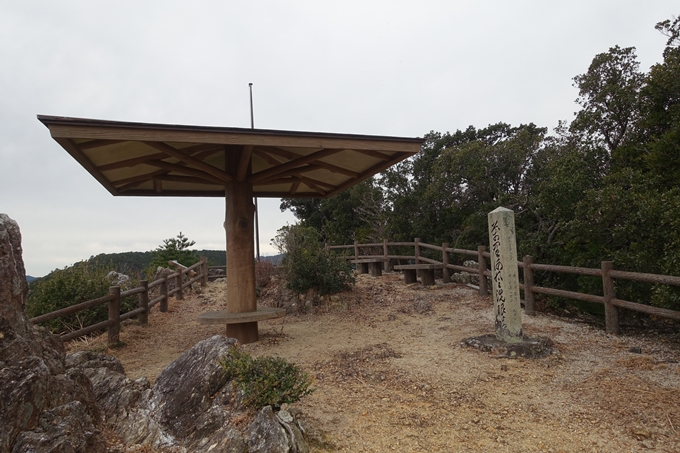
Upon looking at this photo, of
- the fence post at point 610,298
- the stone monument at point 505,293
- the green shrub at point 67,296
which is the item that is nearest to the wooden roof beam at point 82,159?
the green shrub at point 67,296

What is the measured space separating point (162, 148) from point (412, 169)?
1390cm

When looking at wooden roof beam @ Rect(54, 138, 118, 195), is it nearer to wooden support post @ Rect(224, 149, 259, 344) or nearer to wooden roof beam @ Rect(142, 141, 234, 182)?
wooden roof beam @ Rect(142, 141, 234, 182)

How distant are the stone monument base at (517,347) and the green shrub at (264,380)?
3145mm

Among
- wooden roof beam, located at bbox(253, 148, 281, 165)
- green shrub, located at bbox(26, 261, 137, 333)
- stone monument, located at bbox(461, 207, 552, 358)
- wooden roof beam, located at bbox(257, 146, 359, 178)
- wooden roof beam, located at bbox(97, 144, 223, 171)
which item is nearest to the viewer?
stone monument, located at bbox(461, 207, 552, 358)

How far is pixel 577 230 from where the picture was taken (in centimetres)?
789

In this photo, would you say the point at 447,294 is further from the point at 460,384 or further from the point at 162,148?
the point at 162,148

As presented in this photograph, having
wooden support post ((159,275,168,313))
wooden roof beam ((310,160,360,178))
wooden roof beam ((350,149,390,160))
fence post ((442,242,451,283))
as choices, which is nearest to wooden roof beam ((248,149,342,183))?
wooden roof beam ((310,160,360,178))

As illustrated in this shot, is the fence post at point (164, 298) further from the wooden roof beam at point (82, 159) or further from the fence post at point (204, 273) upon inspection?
the fence post at point (204, 273)

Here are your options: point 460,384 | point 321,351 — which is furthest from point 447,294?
point 460,384

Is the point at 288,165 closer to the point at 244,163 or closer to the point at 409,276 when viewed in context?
the point at 244,163

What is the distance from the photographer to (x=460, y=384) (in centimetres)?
459

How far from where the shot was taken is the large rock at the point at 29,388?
2.30m

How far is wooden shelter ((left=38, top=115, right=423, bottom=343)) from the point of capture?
523 centimetres

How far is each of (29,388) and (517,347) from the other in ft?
16.9
